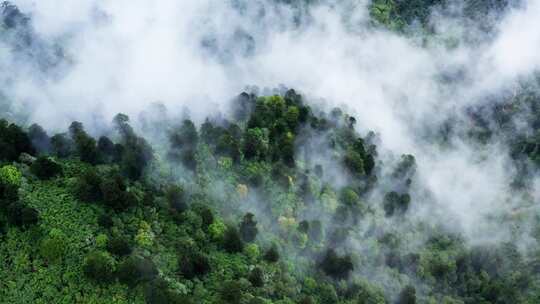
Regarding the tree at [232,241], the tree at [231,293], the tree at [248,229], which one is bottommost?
the tree at [231,293]

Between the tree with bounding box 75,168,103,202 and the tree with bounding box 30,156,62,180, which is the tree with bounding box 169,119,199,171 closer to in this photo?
the tree with bounding box 75,168,103,202

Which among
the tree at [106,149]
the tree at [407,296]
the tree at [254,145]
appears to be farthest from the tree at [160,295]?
the tree at [407,296]

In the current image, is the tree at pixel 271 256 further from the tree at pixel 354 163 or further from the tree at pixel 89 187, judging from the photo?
the tree at pixel 354 163

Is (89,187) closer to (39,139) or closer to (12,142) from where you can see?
(12,142)

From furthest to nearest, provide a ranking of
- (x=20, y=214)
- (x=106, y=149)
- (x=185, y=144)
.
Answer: (x=185, y=144) → (x=106, y=149) → (x=20, y=214)

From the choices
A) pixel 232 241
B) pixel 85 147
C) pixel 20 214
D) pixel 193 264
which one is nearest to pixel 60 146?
pixel 85 147

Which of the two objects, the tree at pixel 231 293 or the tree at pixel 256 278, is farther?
the tree at pixel 256 278
